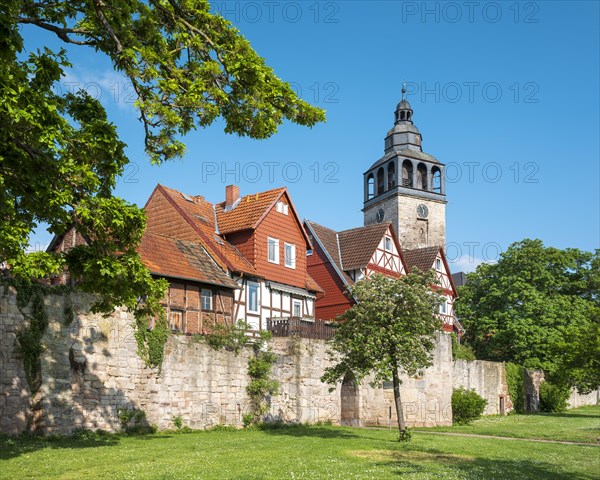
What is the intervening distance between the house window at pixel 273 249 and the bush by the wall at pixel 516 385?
736 inches

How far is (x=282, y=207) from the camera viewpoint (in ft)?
117

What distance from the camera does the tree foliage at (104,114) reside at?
11.5 m

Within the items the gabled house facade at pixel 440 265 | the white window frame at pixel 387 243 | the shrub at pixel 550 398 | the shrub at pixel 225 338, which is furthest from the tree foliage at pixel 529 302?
the shrub at pixel 225 338

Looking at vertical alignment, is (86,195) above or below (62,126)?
below

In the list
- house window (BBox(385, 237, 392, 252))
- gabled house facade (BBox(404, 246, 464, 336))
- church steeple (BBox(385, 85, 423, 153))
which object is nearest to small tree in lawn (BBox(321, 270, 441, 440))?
house window (BBox(385, 237, 392, 252))

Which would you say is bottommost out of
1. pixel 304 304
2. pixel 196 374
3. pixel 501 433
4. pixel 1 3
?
pixel 501 433

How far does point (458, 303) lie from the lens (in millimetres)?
58875

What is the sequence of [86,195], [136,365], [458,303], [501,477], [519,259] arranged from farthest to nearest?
1. [458,303]
2. [519,259]
3. [136,365]
4. [501,477]
5. [86,195]

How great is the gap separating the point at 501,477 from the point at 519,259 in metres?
41.3

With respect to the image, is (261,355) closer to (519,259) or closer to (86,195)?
(86,195)

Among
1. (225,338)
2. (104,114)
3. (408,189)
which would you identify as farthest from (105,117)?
(408,189)

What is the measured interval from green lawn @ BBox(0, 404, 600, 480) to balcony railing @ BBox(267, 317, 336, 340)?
6206mm

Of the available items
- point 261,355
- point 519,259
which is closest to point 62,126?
point 261,355

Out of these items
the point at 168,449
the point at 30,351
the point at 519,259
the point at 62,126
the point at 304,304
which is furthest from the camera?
the point at 519,259
